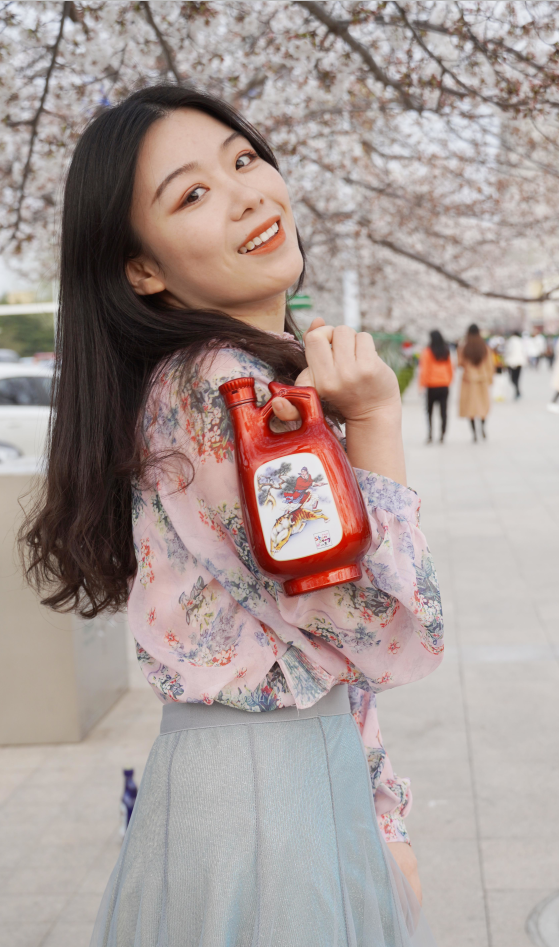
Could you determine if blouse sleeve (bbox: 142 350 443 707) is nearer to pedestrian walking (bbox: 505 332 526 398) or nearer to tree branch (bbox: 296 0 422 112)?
tree branch (bbox: 296 0 422 112)

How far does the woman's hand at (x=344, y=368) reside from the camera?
1.24 metres

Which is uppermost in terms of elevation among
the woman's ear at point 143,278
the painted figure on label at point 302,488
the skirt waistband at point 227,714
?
the woman's ear at point 143,278

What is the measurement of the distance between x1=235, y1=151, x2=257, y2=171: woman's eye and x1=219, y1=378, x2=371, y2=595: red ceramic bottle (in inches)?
18.3

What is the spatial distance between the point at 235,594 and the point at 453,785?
9.22ft

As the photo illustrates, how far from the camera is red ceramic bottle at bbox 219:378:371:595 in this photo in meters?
1.14

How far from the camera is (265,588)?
1.29m

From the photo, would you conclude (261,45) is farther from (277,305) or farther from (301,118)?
(277,305)

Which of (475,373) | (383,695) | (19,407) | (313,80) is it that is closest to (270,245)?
(383,695)

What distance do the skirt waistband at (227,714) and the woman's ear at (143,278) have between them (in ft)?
2.05

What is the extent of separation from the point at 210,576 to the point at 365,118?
677 cm

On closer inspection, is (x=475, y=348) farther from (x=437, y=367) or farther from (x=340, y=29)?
(x=340, y=29)

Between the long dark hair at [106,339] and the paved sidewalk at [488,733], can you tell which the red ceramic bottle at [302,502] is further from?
the paved sidewalk at [488,733]

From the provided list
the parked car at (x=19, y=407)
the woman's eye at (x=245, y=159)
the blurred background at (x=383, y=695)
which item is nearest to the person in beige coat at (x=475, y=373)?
the blurred background at (x=383, y=695)

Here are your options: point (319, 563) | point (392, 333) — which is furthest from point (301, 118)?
point (392, 333)
